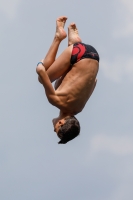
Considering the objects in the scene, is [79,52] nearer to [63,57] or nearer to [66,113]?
[63,57]

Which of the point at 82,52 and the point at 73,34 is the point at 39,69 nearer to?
the point at 82,52

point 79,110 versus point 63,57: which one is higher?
point 63,57

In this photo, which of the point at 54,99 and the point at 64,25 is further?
the point at 64,25

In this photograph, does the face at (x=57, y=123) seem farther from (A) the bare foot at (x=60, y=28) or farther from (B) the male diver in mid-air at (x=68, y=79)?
(A) the bare foot at (x=60, y=28)

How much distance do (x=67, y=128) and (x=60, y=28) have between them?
2.80 m

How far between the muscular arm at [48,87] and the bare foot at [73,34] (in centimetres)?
156

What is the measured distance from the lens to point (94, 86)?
19.3 metres

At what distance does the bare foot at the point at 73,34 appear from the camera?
63.9 feet

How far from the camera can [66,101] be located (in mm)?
18422

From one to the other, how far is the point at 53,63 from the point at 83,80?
91cm

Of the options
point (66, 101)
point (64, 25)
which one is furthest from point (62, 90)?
point (64, 25)

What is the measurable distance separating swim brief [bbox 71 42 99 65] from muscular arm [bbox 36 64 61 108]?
0.87 m

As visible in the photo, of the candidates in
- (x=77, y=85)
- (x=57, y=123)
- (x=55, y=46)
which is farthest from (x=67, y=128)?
(x=55, y=46)

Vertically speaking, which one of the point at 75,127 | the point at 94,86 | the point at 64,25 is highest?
the point at 64,25
